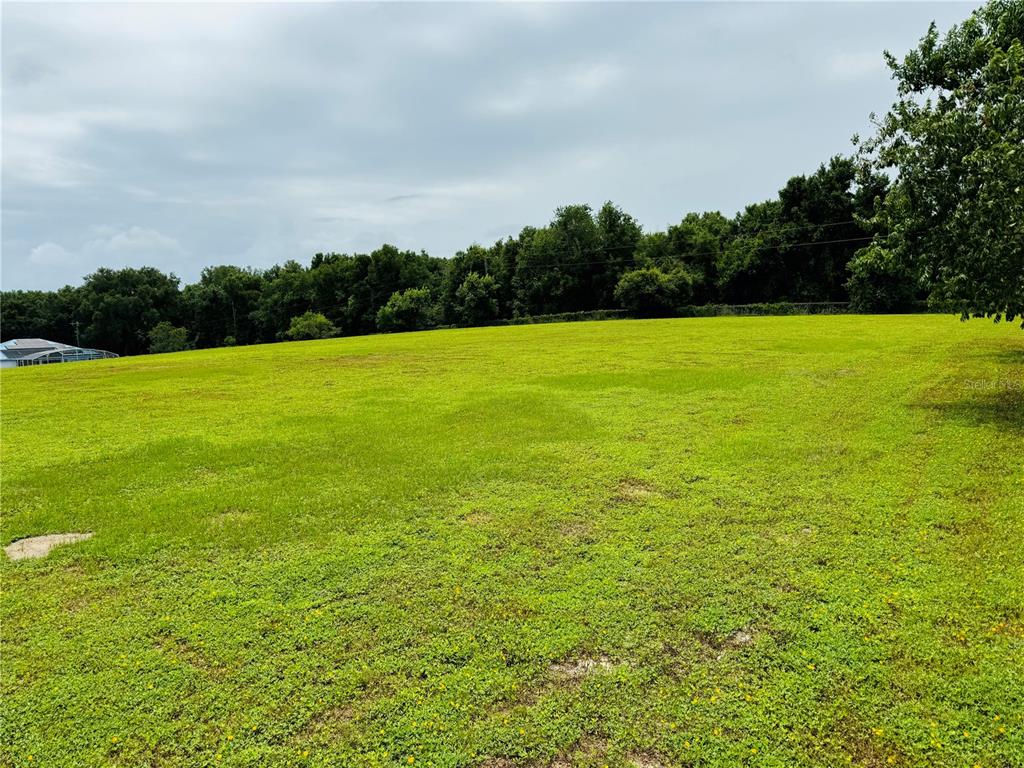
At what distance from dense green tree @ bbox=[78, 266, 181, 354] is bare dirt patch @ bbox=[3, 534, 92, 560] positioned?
113465 mm

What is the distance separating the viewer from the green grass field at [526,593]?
432 centimetres

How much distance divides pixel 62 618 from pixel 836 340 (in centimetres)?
3013

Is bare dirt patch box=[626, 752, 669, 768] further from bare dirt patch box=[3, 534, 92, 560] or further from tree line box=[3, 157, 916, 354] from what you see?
tree line box=[3, 157, 916, 354]

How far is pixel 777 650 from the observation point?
5129 millimetres

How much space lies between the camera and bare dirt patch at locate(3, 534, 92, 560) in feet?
23.9

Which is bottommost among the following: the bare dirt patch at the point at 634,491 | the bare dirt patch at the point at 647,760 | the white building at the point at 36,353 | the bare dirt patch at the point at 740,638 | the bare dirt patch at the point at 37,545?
the bare dirt patch at the point at 647,760

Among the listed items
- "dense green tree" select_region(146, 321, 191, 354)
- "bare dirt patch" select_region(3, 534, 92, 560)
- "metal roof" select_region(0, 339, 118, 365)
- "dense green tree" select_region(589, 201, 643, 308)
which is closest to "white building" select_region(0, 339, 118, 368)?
"metal roof" select_region(0, 339, 118, 365)

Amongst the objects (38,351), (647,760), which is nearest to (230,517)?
(647,760)

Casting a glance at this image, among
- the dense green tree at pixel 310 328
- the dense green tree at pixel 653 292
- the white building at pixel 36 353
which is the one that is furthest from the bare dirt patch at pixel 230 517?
the white building at pixel 36 353

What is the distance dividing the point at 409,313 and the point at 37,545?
79.9 metres

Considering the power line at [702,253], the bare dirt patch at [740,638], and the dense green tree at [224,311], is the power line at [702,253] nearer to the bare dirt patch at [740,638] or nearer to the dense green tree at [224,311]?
the dense green tree at [224,311]

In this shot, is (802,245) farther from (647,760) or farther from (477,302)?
(647,760)

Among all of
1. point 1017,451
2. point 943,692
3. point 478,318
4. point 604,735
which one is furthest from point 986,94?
point 478,318

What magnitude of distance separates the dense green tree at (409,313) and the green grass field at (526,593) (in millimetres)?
73035
